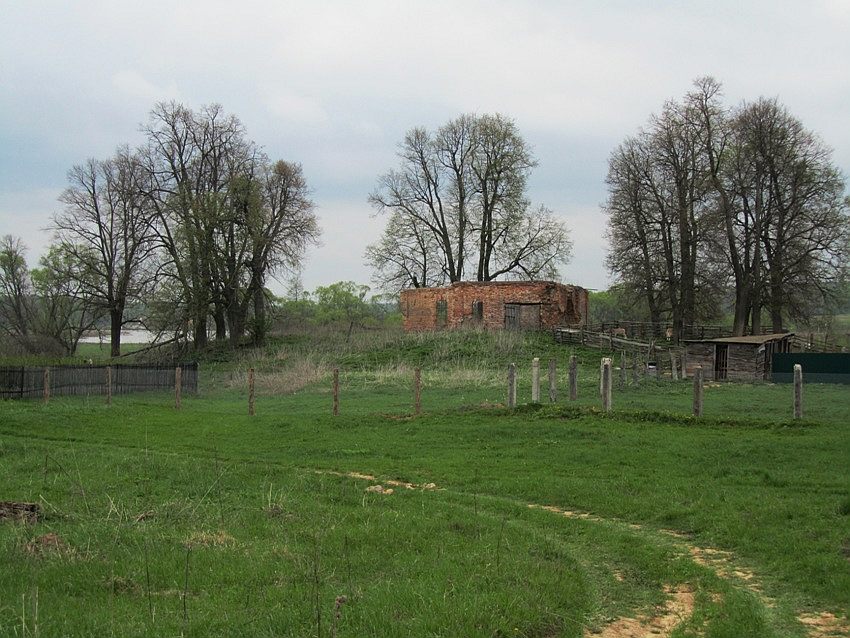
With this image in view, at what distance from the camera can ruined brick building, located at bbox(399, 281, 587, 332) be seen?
55.3 m

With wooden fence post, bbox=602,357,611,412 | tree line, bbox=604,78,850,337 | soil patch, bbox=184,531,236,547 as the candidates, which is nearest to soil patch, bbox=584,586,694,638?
soil patch, bbox=184,531,236,547

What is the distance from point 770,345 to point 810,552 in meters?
32.0

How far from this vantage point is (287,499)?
1045 cm

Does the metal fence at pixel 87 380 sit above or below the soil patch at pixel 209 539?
above

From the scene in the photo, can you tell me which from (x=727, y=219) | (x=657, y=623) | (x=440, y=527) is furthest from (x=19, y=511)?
(x=727, y=219)

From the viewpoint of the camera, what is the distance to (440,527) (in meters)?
9.09

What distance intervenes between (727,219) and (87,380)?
35.8 m

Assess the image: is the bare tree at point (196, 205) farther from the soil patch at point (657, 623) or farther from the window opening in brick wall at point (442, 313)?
the soil patch at point (657, 623)

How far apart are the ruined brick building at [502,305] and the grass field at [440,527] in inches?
A: 1355

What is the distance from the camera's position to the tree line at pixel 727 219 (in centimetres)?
4562

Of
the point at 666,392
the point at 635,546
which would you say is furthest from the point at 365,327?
the point at 635,546

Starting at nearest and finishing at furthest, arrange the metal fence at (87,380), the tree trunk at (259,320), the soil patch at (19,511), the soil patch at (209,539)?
the soil patch at (209,539)
the soil patch at (19,511)
the metal fence at (87,380)
the tree trunk at (259,320)

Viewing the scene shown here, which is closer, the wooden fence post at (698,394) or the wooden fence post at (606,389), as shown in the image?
the wooden fence post at (698,394)

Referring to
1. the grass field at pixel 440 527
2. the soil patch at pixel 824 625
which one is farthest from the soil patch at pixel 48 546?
the soil patch at pixel 824 625
